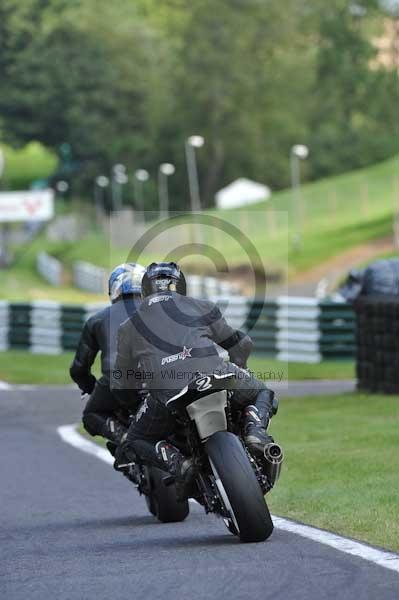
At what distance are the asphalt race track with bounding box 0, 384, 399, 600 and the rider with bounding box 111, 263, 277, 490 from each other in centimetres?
53

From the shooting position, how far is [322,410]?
15.7 m

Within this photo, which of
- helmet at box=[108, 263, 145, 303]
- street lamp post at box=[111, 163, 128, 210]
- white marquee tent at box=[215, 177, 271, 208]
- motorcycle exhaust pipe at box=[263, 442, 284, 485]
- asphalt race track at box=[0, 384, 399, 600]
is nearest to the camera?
asphalt race track at box=[0, 384, 399, 600]

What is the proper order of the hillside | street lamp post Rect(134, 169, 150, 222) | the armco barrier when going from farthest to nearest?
street lamp post Rect(134, 169, 150, 222)
the hillside
the armco barrier

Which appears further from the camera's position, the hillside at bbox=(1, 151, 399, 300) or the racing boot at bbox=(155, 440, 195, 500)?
the hillside at bbox=(1, 151, 399, 300)

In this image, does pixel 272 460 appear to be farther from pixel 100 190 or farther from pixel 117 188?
pixel 100 190

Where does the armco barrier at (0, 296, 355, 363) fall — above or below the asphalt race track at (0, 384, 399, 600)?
above

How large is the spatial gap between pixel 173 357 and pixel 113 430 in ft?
5.73

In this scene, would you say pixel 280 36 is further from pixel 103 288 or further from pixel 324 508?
pixel 324 508

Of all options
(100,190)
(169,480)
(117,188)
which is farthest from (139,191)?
(169,480)

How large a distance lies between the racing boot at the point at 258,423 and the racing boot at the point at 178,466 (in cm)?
34

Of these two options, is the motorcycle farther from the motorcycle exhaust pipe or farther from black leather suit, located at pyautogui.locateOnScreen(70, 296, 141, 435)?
black leather suit, located at pyautogui.locateOnScreen(70, 296, 141, 435)

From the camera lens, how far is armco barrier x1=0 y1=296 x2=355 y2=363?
23.5 metres

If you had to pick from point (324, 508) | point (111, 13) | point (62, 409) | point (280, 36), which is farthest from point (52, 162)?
point (324, 508)

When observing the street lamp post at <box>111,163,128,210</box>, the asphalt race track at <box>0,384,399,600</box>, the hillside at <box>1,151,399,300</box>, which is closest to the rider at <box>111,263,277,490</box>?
the asphalt race track at <box>0,384,399,600</box>
